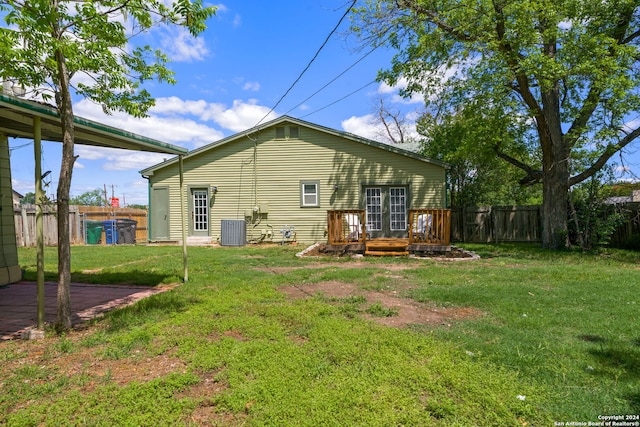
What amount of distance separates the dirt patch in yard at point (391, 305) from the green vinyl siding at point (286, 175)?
7968mm

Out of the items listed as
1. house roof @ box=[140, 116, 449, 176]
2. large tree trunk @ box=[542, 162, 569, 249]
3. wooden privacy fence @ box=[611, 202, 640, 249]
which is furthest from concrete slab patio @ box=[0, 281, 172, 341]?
wooden privacy fence @ box=[611, 202, 640, 249]

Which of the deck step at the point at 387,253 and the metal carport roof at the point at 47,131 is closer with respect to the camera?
the metal carport roof at the point at 47,131

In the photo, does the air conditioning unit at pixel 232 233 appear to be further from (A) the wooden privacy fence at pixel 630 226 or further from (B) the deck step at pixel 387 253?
(A) the wooden privacy fence at pixel 630 226

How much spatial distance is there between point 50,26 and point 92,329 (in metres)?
3.30

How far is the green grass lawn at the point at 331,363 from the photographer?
7.79 ft

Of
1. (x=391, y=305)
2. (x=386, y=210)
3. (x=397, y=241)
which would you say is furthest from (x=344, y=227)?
(x=391, y=305)

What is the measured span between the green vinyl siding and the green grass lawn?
8.65 meters

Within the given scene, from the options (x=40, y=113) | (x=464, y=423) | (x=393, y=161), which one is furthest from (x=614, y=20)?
(x=40, y=113)

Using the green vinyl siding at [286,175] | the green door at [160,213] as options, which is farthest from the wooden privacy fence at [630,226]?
the green door at [160,213]

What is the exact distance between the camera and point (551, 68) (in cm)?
924

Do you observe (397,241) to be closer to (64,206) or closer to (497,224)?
(497,224)

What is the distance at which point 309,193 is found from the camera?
47.2 ft

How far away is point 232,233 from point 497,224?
10.7m

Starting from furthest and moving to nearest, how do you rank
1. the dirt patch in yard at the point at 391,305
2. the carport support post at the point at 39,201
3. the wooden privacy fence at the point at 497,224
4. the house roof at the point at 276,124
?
1. the wooden privacy fence at the point at 497,224
2. the house roof at the point at 276,124
3. the dirt patch in yard at the point at 391,305
4. the carport support post at the point at 39,201
